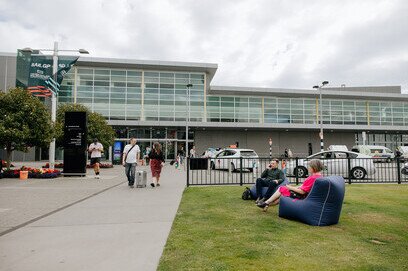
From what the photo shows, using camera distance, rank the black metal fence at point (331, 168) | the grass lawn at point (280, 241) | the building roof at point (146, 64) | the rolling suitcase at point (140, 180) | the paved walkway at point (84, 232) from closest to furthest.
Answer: the grass lawn at point (280, 241), the paved walkway at point (84, 232), the rolling suitcase at point (140, 180), the black metal fence at point (331, 168), the building roof at point (146, 64)

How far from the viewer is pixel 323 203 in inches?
215

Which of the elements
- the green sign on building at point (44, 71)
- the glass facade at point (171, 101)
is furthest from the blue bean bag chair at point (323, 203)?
the glass facade at point (171, 101)

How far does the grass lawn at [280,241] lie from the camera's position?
3.54 meters

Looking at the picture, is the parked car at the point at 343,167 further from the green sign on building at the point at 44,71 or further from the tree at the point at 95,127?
the tree at the point at 95,127

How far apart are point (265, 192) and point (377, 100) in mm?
47263

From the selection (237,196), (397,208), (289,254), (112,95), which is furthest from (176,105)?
(289,254)

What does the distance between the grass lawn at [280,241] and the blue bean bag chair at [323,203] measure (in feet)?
0.58

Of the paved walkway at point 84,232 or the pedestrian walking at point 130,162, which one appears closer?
the paved walkway at point 84,232

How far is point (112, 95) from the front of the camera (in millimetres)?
38438

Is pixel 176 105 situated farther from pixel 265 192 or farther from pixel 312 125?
pixel 265 192

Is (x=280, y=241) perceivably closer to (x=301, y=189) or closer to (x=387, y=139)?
(x=301, y=189)

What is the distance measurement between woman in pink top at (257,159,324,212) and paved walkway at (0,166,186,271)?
2.11 m

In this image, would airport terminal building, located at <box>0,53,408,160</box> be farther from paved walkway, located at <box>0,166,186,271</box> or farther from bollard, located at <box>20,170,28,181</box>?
paved walkway, located at <box>0,166,186,271</box>

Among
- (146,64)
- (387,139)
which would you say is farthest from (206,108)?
(387,139)
